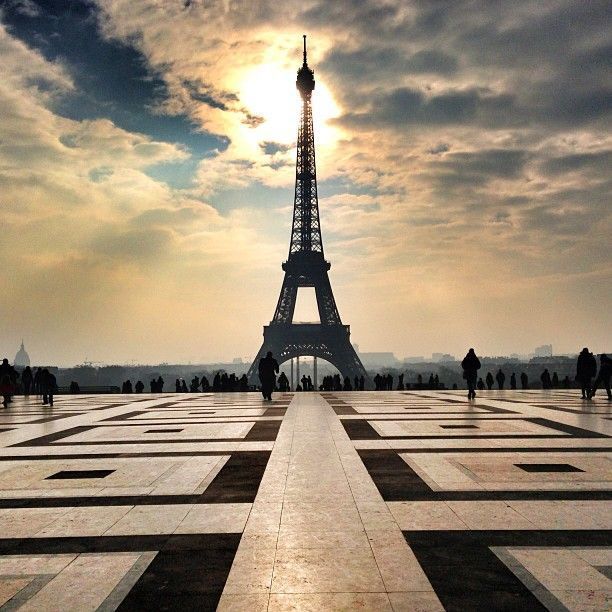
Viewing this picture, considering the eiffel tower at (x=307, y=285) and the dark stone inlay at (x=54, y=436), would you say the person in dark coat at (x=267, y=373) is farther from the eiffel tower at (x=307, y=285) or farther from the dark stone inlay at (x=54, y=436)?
the eiffel tower at (x=307, y=285)

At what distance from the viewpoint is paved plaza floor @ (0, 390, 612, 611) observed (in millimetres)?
3568

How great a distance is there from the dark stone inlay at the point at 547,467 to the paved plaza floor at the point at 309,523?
41mm

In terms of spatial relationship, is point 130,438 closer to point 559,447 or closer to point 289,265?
point 559,447

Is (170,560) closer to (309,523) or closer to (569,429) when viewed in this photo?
(309,523)

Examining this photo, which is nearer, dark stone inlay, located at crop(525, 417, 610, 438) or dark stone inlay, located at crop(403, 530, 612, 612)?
dark stone inlay, located at crop(403, 530, 612, 612)

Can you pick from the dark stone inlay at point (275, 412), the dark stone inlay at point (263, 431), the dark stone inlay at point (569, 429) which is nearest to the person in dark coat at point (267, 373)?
the dark stone inlay at point (275, 412)

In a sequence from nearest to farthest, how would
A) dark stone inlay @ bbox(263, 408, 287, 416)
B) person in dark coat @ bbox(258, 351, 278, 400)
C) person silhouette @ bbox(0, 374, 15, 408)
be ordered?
Result: dark stone inlay @ bbox(263, 408, 287, 416), person in dark coat @ bbox(258, 351, 278, 400), person silhouette @ bbox(0, 374, 15, 408)

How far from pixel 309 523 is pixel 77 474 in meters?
3.53

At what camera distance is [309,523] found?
4922mm

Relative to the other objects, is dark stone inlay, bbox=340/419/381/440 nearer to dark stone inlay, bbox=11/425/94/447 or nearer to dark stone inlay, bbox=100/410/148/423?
dark stone inlay, bbox=11/425/94/447

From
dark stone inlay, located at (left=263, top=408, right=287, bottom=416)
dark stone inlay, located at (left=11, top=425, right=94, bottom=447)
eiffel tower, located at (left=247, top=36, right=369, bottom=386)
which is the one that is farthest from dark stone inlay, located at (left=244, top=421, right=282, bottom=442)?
eiffel tower, located at (left=247, top=36, right=369, bottom=386)

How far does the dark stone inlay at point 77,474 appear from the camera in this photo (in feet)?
22.8

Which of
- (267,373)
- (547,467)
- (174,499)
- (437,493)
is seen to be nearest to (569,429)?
(547,467)

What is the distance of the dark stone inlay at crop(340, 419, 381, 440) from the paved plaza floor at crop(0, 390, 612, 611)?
1.06 ft
